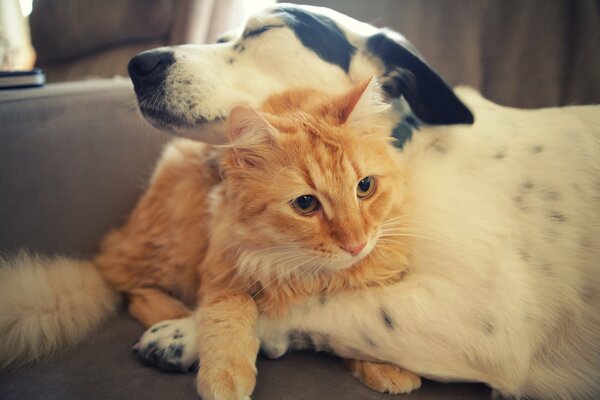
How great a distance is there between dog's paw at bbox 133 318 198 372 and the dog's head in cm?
48

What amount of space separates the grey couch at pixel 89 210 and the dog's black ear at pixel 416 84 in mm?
659

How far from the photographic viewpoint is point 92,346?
998 millimetres

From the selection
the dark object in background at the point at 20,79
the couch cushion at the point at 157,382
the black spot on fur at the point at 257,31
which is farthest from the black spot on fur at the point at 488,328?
the dark object in background at the point at 20,79

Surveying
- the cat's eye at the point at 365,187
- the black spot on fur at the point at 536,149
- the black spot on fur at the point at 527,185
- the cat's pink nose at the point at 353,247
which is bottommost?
the cat's pink nose at the point at 353,247

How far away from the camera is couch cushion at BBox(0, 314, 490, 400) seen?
2.68 feet

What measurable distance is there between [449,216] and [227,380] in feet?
1.92

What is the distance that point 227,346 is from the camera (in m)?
0.82

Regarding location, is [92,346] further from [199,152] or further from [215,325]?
[199,152]

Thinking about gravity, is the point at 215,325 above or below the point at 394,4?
below

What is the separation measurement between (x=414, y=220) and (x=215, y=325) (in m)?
0.50

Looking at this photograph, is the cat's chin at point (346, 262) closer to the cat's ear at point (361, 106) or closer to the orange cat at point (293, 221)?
the orange cat at point (293, 221)

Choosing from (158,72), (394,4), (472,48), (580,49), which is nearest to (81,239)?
(158,72)

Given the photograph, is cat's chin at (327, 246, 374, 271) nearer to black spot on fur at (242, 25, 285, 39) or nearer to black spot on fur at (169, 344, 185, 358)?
black spot on fur at (169, 344, 185, 358)

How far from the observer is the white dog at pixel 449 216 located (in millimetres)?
832
